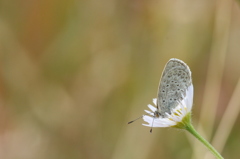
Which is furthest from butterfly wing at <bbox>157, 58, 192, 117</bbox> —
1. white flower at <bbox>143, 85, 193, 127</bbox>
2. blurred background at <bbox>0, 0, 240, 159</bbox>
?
blurred background at <bbox>0, 0, 240, 159</bbox>

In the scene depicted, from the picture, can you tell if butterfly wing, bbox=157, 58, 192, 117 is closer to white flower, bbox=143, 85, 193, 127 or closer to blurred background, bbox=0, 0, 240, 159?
white flower, bbox=143, 85, 193, 127

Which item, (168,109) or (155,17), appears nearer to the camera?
(168,109)

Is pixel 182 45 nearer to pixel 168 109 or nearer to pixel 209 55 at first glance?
pixel 209 55

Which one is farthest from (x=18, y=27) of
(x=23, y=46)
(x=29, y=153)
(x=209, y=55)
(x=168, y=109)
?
(x=168, y=109)

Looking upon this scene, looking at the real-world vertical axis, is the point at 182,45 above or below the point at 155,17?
below

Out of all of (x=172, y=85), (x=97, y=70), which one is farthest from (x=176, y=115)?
(x=97, y=70)

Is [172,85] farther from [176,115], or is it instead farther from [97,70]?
[97,70]

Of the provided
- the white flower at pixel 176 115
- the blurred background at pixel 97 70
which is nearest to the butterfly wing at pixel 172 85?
the white flower at pixel 176 115

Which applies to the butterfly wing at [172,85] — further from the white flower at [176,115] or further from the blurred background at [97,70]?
the blurred background at [97,70]
